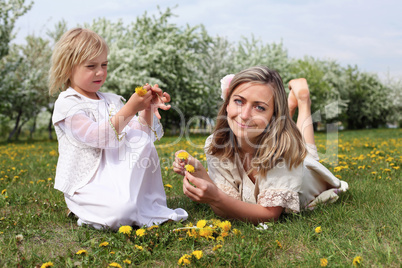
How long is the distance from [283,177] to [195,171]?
2.09ft

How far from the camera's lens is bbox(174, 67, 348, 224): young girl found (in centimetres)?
246

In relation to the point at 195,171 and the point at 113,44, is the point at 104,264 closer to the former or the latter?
the point at 195,171

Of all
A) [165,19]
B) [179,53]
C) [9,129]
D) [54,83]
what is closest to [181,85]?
[179,53]

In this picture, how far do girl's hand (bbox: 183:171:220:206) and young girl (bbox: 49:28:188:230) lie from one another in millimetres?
367

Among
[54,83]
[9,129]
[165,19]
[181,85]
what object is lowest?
[9,129]

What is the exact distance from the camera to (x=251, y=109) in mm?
2521

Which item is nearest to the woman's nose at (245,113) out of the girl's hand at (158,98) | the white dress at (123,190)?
the girl's hand at (158,98)

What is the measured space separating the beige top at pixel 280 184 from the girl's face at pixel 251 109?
12.8 inches

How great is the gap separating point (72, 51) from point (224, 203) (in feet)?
5.13

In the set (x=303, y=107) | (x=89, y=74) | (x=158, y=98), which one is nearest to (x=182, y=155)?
(x=158, y=98)

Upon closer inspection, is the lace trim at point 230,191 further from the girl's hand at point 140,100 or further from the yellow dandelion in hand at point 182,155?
the girl's hand at point 140,100

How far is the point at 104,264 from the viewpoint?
195cm

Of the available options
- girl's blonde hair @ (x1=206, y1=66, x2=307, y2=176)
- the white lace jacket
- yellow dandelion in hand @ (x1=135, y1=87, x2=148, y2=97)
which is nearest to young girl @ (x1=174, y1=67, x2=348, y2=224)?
girl's blonde hair @ (x1=206, y1=66, x2=307, y2=176)

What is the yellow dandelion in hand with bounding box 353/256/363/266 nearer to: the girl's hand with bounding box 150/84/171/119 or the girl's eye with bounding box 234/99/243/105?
the girl's eye with bounding box 234/99/243/105
